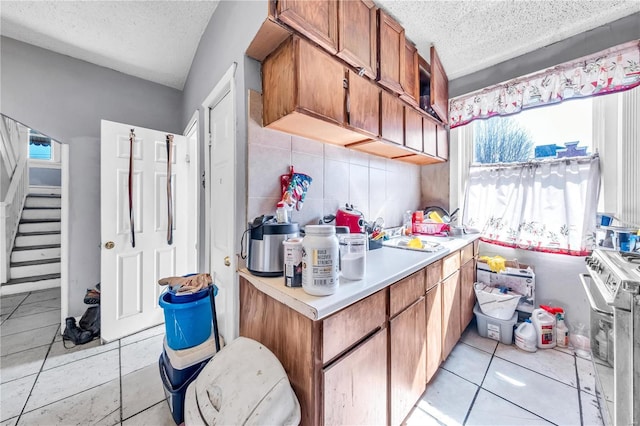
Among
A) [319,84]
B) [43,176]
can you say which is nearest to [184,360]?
[319,84]

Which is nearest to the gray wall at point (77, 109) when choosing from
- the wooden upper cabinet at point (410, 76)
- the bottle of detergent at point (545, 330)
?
the wooden upper cabinet at point (410, 76)

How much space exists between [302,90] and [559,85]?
227 cm

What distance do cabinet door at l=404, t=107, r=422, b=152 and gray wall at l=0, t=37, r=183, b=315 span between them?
2726 mm

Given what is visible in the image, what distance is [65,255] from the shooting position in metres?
2.10

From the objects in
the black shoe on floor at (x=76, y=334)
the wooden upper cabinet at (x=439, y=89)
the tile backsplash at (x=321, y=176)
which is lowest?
the black shoe on floor at (x=76, y=334)

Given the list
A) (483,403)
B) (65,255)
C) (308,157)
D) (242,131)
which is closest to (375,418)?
(483,403)

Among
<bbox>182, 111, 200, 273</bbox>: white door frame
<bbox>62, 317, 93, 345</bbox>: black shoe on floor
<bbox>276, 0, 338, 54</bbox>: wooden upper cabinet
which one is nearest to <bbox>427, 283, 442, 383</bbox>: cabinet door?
<bbox>276, 0, 338, 54</bbox>: wooden upper cabinet

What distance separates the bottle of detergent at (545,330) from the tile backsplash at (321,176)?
137cm

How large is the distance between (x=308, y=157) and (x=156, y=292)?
2.04 m

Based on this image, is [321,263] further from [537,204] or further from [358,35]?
[537,204]

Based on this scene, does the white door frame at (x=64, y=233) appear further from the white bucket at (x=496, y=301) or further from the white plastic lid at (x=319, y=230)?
the white bucket at (x=496, y=301)

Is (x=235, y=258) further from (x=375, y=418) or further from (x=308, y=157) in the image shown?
(x=375, y=418)

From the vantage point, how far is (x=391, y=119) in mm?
1686

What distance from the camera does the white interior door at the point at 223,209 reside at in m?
1.30
